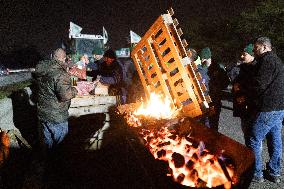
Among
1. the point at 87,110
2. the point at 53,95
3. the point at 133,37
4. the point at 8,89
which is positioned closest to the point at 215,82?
the point at 87,110

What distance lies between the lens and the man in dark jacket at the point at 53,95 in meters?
4.96

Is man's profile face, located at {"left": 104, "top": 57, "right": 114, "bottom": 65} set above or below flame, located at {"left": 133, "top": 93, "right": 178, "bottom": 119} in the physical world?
above

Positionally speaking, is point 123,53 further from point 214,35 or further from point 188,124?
point 214,35

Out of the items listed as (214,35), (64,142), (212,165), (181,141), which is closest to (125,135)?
(181,141)

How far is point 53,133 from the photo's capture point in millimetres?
5410

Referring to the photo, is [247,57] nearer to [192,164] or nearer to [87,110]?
[192,164]

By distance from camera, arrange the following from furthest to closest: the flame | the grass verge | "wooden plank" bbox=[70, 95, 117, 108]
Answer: the grass verge < "wooden plank" bbox=[70, 95, 117, 108] < the flame

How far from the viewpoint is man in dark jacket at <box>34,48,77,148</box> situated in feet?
16.3

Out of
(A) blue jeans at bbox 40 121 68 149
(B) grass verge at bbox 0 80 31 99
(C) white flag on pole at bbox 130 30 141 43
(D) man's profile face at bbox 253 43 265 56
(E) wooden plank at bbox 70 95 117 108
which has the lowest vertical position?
(A) blue jeans at bbox 40 121 68 149

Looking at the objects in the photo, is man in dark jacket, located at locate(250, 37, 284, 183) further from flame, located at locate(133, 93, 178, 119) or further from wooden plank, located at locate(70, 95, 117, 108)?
wooden plank, located at locate(70, 95, 117, 108)

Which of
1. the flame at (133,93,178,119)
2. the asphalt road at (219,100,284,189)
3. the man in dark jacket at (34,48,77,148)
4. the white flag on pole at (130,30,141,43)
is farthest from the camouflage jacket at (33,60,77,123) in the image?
the white flag on pole at (130,30,141,43)

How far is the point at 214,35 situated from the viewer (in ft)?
146

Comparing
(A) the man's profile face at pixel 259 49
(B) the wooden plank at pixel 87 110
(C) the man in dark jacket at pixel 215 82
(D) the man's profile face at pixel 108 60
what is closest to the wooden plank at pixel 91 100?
(B) the wooden plank at pixel 87 110

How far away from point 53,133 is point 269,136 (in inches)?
170
